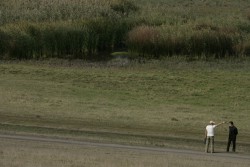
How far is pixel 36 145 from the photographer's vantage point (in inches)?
999

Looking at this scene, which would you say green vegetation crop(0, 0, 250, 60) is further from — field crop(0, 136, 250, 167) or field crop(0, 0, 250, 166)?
field crop(0, 136, 250, 167)

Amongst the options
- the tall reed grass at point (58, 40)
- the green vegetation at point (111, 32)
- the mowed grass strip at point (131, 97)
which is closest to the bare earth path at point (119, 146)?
the mowed grass strip at point (131, 97)

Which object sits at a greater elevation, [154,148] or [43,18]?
[43,18]

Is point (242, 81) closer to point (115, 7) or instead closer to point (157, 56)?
point (157, 56)

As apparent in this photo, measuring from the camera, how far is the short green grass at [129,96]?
104 ft

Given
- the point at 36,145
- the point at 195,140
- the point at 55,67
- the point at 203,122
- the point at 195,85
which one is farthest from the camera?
the point at 55,67

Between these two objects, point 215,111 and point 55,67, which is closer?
point 215,111

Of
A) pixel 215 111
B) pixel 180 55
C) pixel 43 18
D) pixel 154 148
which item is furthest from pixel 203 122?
pixel 43 18

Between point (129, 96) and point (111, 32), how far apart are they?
420 inches

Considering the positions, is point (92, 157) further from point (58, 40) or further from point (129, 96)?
point (58, 40)

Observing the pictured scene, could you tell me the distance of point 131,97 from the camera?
38.1 metres

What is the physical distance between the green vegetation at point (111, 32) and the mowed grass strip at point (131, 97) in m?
1.58

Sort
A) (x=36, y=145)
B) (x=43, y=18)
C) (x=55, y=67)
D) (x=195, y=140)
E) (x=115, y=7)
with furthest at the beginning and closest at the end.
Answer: (x=115, y=7) < (x=43, y=18) < (x=55, y=67) < (x=195, y=140) < (x=36, y=145)

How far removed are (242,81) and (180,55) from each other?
6.18 m
